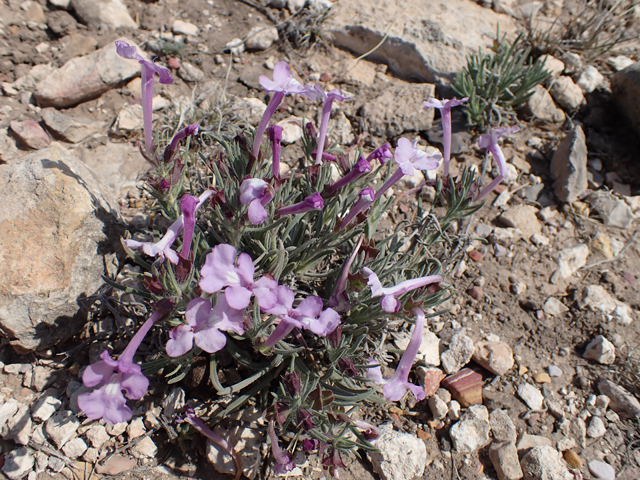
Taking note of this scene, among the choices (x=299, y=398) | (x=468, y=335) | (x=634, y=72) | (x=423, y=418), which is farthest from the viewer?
(x=634, y=72)

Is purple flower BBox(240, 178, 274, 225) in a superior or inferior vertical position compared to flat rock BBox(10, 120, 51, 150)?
superior

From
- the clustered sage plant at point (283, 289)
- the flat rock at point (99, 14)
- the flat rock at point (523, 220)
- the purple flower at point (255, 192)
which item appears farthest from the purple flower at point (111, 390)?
the flat rock at point (99, 14)

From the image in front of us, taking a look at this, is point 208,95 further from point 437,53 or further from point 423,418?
point 423,418

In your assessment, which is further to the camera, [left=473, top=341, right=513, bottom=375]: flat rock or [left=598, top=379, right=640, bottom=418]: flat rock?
[left=473, top=341, right=513, bottom=375]: flat rock

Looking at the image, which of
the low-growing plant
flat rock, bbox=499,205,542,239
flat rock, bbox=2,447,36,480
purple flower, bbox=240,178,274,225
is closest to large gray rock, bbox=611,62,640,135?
the low-growing plant

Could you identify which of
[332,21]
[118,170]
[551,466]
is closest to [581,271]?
[551,466]

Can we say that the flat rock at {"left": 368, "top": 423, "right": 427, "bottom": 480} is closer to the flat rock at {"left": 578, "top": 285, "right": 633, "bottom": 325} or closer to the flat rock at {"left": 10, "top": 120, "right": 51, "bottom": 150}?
the flat rock at {"left": 578, "top": 285, "right": 633, "bottom": 325}
